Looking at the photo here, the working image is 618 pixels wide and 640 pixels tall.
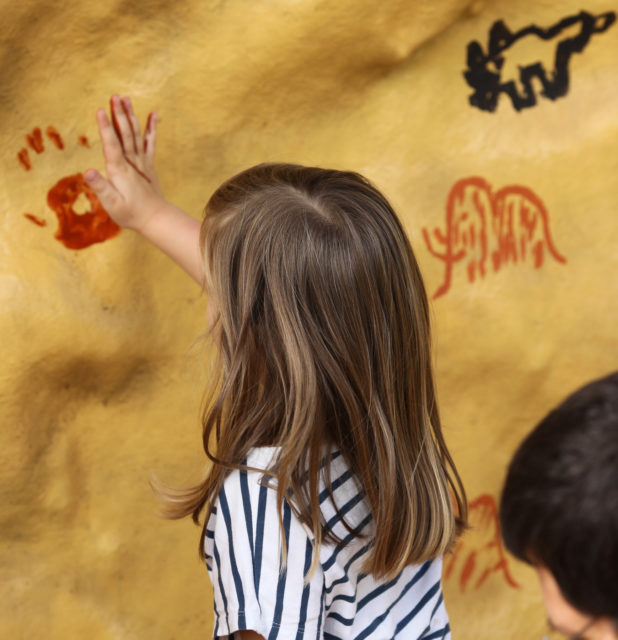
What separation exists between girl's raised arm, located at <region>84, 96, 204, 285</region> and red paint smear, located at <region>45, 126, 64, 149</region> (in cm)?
9

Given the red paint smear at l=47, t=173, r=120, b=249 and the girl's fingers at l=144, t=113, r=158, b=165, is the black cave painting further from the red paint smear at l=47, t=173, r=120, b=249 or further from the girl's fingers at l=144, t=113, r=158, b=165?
the red paint smear at l=47, t=173, r=120, b=249

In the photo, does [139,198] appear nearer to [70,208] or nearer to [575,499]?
[70,208]

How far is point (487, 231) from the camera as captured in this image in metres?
1.52

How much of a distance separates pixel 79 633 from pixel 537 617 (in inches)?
34.9

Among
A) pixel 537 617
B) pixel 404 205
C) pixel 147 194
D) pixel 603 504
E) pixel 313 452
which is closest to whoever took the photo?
pixel 603 504

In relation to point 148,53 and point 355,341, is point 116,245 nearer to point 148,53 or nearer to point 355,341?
point 148,53

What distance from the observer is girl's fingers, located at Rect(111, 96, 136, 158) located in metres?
1.18

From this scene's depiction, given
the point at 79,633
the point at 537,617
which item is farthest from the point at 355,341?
the point at 537,617

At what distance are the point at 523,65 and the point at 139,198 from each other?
0.76m

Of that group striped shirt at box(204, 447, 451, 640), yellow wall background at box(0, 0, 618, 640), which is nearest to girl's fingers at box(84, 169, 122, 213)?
yellow wall background at box(0, 0, 618, 640)

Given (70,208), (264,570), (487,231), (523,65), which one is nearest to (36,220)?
(70,208)

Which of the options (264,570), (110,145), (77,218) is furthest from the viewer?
(77,218)

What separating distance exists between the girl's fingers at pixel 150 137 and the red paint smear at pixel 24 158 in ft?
0.57

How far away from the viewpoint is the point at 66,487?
127cm
